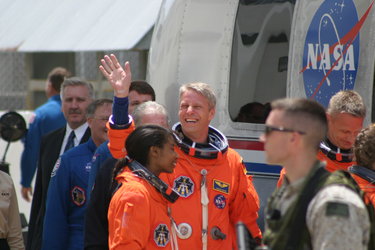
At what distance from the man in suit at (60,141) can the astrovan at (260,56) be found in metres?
0.63

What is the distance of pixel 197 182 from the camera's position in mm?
4711

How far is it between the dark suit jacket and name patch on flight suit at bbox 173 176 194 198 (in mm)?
1742

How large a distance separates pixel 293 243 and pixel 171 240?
4.30ft

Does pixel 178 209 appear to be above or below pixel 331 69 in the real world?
below

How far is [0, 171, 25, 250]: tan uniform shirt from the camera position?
5.33 meters

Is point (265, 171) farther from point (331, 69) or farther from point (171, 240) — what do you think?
point (171, 240)

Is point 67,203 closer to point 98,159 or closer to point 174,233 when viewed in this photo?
point 98,159

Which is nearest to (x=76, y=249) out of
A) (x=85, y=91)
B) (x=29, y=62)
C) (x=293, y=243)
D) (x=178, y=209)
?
(x=178, y=209)

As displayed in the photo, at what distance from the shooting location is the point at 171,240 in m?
4.38

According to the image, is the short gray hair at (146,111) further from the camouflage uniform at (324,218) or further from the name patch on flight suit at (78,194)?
the camouflage uniform at (324,218)

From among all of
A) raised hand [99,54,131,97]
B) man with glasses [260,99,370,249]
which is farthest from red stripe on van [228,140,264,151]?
man with glasses [260,99,370,249]

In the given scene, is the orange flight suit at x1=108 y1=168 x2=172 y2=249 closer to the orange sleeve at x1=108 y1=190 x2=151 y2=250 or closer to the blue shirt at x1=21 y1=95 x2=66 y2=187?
the orange sleeve at x1=108 y1=190 x2=151 y2=250

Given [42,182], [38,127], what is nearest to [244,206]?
[42,182]

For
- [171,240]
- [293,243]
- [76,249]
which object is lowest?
[76,249]
